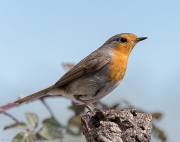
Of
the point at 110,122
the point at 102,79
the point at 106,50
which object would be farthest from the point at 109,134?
the point at 106,50

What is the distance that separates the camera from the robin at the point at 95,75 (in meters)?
4.75

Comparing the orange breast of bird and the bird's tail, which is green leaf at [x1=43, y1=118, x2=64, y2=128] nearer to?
the bird's tail

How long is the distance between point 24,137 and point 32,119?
293 mm

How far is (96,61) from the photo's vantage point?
5086 millimetres

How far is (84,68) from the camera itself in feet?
16.6

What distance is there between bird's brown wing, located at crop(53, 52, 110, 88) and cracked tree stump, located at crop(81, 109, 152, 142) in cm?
174

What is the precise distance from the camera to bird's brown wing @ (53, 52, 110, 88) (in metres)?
5.00

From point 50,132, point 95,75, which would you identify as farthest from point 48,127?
point 95,75

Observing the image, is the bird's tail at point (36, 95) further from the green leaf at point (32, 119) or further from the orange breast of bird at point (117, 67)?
the orange breast of bird at point (117, 67)

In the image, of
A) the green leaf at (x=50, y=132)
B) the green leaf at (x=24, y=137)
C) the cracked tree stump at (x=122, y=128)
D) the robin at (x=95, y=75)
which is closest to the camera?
the cracked tree stump at (x=122, y=128)

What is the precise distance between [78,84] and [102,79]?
0.34 m

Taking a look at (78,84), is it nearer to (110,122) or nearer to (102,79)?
(102,79)

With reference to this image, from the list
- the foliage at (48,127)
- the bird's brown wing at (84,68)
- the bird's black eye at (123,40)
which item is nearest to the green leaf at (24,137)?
the foliage at (48,127)

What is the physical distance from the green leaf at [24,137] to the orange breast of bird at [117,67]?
132 centimetres
